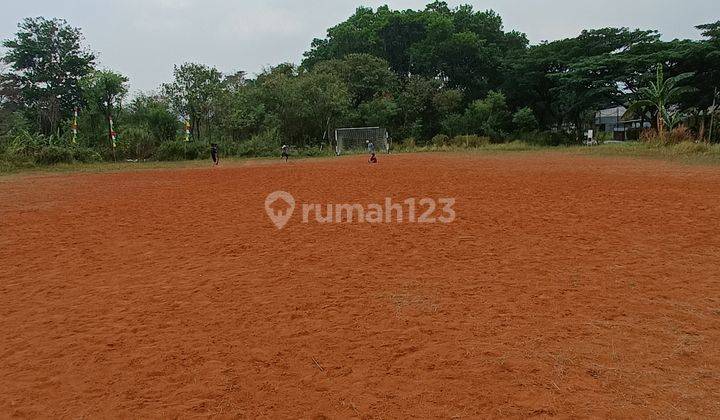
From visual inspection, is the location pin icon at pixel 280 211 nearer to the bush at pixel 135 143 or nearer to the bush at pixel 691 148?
the bush at pixel 691 148

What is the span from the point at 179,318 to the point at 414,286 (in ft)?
7.65

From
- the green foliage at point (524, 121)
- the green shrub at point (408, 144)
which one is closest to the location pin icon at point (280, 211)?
the green shrub at point (408, 144)

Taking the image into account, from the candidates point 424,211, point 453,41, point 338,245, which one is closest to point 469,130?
point 453,41

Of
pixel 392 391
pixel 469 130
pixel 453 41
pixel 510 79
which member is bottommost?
pixel 392 391

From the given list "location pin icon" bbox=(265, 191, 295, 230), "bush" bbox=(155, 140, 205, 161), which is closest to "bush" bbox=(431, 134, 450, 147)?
"bush" bbox=(155, 140, 205, 161)

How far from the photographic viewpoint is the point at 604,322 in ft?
12.6

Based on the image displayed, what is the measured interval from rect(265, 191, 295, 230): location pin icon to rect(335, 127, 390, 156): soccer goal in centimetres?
2380

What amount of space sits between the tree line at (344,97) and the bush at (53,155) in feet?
0.51

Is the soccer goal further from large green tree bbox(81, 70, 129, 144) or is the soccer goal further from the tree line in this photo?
large green tree bbox(81, 70, 129, 144)

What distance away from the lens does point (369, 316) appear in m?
4.14

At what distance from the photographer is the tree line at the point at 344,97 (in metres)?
29.7

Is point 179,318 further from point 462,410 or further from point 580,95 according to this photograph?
point 580,95

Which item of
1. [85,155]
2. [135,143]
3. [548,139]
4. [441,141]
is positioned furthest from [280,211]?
[548,139]

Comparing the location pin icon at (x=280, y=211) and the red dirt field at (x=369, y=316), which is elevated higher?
the location pin icon at (x=280, y=211)
